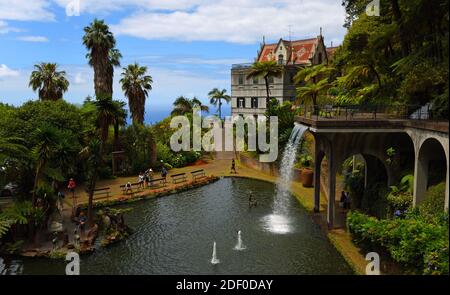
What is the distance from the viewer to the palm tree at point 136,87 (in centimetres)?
4500

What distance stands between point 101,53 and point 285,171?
22543 mm

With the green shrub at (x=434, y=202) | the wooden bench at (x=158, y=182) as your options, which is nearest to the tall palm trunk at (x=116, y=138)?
the wooden bench at (x=158, y=182)

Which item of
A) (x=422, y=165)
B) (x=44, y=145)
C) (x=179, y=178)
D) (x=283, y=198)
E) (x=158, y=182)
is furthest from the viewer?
(x=158, y=182)

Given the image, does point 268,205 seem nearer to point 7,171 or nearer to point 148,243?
point 148,243

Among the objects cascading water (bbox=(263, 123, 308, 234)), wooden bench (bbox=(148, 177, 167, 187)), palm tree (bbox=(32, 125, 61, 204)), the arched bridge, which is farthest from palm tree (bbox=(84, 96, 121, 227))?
the arched bridge

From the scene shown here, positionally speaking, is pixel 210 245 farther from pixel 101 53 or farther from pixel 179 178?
pixel 101 53

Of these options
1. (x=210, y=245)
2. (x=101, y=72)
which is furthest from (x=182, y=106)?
(x=210, y=245)

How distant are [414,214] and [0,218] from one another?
20.4 meters

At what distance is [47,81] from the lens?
43219mm

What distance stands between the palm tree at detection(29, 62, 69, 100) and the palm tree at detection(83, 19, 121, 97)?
184 inches

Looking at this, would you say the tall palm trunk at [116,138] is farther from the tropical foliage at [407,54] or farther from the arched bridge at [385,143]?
the tropical foliage at [407,54]

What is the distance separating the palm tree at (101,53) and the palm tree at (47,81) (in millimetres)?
4676

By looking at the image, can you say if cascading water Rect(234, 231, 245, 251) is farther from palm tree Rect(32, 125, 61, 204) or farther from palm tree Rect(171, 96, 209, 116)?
palm tree Rect(171, 96, 209, 116)

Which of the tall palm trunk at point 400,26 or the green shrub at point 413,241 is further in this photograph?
the tall palm trunk at point 400,26
